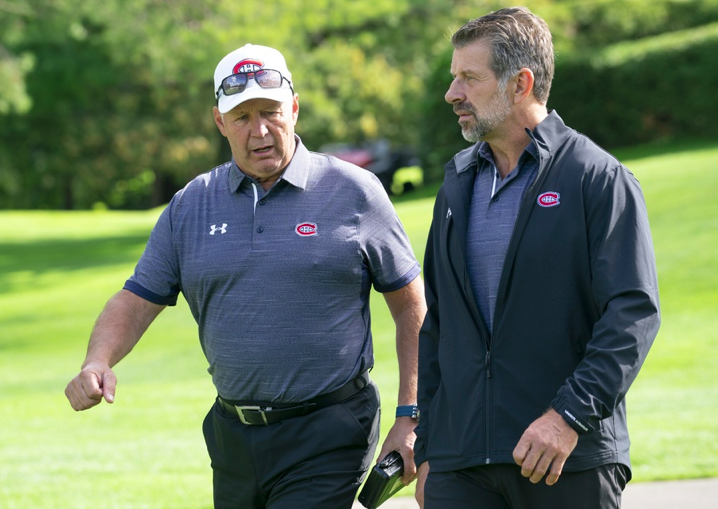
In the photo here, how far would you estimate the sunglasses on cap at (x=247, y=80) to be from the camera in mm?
4074

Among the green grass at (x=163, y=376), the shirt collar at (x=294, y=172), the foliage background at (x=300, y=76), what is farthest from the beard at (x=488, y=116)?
the foliage background at (x=300, y=76)

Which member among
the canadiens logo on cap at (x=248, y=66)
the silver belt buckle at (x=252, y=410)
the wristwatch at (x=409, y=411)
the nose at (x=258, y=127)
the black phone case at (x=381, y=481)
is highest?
the canadiens logo on cap at (x=248, y=66)

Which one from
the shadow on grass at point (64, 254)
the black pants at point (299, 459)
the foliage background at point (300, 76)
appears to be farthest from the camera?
the shadow on grass at point (64, 254)

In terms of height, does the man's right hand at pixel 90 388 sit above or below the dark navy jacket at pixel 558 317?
below

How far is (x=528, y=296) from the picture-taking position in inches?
131

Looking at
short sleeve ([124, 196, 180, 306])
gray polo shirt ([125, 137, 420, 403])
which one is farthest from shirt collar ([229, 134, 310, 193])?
short sleeve ([124, 196, 180, 306])

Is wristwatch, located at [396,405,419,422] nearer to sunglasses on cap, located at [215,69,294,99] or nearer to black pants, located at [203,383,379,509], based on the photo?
black pants, located at [203,383,379,509]

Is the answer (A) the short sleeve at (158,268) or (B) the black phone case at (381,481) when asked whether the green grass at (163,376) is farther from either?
(B) the black phone case at (381,481)

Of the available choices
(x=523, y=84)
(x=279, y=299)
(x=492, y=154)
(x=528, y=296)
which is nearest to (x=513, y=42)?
(x=523, y=84)

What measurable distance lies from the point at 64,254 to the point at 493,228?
25.5 meters

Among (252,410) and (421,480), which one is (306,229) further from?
(421,480)

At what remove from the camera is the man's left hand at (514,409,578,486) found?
3.09m

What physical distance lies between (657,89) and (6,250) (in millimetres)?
16646

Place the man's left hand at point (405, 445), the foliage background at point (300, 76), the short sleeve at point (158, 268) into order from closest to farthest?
the man's left hand at point (405, 445) → the short sleeve at point (158, 268) → the foliage background at point (300, 76)
